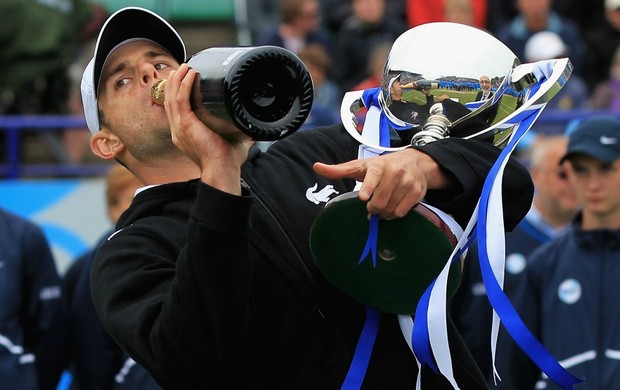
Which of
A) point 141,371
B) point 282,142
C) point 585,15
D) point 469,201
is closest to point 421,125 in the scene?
point 469,201

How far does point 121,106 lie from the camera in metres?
3.08

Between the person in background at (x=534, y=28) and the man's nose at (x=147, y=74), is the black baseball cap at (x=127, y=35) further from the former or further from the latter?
the person in background at (x=534, y=28)

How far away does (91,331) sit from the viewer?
232 inches

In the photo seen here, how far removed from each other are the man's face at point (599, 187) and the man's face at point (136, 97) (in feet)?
8.92

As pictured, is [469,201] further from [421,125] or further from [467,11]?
[467,11]

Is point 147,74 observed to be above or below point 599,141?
above

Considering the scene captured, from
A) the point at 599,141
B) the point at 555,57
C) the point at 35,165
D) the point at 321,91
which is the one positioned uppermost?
the point at 599,141

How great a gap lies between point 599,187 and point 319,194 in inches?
109

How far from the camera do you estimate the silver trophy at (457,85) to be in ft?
8.50

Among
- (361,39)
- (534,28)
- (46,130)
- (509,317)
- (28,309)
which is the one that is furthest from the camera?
(361,39)

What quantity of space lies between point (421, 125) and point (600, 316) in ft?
8.89

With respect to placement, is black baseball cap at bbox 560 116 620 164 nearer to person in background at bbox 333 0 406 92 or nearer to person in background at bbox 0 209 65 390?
person in background at bbox 0 209 65 390

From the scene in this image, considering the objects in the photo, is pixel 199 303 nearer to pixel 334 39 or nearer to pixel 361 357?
pixel 361 357

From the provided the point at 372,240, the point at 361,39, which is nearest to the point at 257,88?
the point at 372,240
